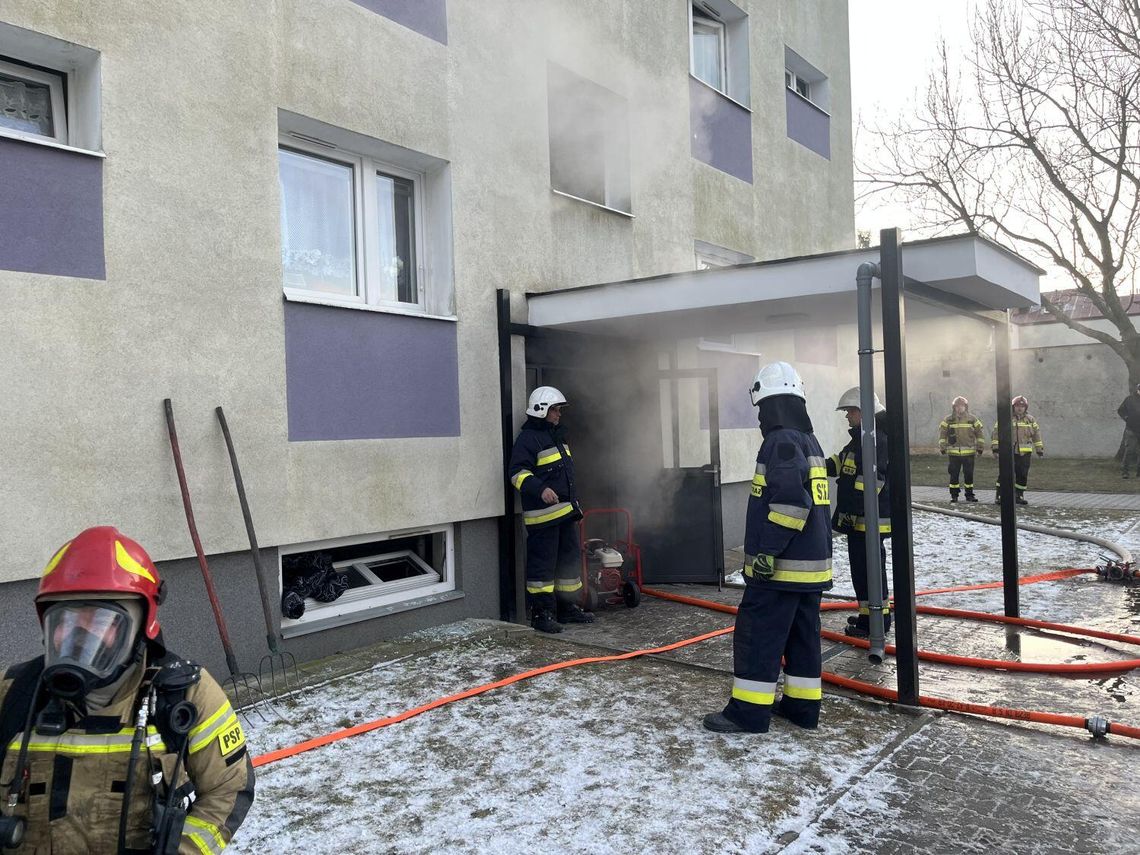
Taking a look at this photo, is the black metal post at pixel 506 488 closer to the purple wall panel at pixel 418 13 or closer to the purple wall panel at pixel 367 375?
the purple wall panel at pixel 367 375

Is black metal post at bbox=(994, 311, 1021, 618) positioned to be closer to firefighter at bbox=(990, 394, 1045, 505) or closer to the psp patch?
the psp patch

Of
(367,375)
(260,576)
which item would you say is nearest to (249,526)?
(260,576)

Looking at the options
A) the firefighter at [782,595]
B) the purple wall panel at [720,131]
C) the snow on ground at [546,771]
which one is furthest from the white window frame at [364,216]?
the purple wall panel at [720,131]

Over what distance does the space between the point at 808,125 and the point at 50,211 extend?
433 inches

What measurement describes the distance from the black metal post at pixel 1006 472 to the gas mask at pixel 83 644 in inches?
253

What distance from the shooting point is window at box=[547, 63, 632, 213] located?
848 cm

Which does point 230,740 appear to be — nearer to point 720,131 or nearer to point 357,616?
point 357,616

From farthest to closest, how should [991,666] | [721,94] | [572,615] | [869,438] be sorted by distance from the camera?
[721,94] < [572,615] < [991,666] < [869,438]

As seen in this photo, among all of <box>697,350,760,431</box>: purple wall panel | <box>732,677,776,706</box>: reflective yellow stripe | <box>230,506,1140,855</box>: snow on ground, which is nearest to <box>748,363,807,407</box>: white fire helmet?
<box>732,677,776,706</box>: reflective yellow stripe

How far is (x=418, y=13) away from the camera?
247 inches

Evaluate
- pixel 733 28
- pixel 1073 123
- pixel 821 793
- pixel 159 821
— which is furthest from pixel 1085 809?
pixel 1073 123

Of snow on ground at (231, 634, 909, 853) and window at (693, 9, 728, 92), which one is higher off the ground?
window at (693, 9, 728, 92)

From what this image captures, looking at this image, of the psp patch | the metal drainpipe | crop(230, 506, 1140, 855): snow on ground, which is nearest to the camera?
the psp patch

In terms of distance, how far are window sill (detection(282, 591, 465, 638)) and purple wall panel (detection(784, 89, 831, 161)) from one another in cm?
888
